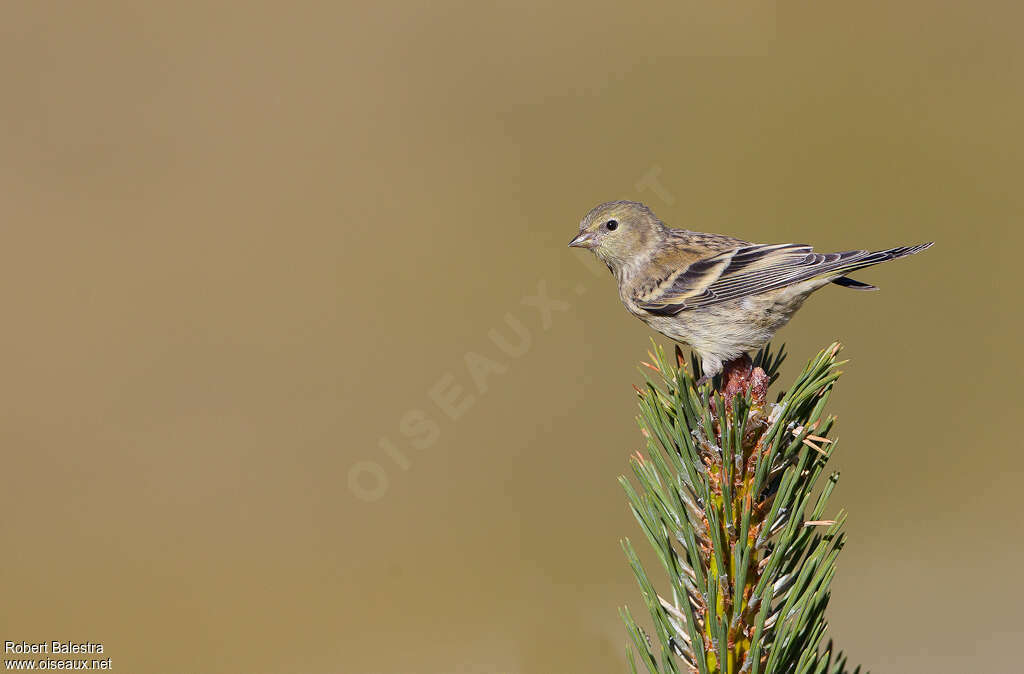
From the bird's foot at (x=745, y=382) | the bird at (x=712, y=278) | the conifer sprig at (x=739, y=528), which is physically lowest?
the conifer sprig at (x=739, y=528)

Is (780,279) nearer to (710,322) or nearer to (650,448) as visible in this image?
(710,322)

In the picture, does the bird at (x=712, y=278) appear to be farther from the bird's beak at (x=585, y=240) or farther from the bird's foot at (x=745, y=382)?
the bird's foot at (x=745, y=382)

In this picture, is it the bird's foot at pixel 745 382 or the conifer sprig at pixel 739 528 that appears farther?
the bird's foot at pixel 745 382

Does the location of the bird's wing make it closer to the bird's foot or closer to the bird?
the bird

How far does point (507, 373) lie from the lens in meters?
5.68

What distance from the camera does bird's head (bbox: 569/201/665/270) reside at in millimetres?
2658

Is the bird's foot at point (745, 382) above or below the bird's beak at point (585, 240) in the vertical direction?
below

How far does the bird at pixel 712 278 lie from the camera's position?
82.8 inches

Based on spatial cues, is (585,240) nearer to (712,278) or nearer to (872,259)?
(712,278)

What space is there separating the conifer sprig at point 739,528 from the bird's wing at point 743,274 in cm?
78

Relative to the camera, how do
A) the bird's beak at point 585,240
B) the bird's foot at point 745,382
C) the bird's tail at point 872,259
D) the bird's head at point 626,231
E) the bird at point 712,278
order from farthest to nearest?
the bird's beak at point 585,240, the bird's head at point 626,231, the bird at point 712,278, the bird's tail at point 872,259, the bird's foot at point 745,382

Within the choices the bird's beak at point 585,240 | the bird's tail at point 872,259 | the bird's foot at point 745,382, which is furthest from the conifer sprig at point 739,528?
the bird's beak at point 585,240

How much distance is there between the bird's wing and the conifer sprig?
779mm

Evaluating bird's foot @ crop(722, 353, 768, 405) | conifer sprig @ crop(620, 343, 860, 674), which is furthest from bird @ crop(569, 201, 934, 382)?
conifer sprig @ crop(620, 343, 860, 674)
